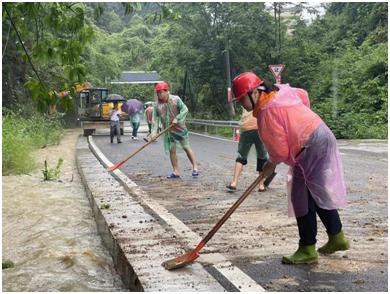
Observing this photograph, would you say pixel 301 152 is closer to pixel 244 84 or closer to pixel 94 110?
pixel 244 84

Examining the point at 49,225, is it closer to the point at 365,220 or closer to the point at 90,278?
the point at 90,278

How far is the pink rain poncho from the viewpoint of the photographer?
4.02 metres

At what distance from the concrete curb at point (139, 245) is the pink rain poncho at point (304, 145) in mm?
1047

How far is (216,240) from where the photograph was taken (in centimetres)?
507

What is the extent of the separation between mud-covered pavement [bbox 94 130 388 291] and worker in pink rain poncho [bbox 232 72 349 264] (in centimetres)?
25

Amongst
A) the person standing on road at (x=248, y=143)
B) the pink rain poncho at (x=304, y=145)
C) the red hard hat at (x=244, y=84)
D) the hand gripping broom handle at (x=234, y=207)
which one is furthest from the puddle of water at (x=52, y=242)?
the person standing on road at (x=248, y=143)

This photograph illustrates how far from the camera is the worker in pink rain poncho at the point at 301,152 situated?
404cm


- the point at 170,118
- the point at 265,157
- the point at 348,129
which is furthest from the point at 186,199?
the point at 348,129

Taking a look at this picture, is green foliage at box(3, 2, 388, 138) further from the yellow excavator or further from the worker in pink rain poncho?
the worker in pink rain poncho

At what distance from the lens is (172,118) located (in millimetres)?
9555

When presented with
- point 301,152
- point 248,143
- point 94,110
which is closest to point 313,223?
point 301,152

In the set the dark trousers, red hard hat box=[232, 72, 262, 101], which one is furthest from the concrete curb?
red hard hat box=[232, 72, 262, 101]

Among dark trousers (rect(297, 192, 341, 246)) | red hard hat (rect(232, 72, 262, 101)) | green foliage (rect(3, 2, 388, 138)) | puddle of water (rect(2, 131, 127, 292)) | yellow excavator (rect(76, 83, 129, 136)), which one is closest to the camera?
red hard hat (rect(232, 72, 262, 101))

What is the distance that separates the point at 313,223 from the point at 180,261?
1.10 metres
